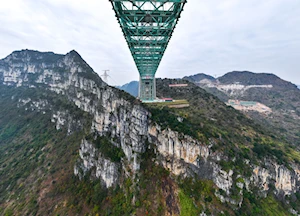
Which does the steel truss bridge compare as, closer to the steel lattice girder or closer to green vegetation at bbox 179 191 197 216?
the steel lattice girder

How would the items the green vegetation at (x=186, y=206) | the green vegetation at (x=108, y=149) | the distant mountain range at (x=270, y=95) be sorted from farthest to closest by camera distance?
the distant mountain range at (x=270, y=95) → the green vegetation at (x=108, y=149) → the green vegetation at (x=186, y=206)

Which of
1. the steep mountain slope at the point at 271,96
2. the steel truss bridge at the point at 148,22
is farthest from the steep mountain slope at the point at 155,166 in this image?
the steep mountain slope at the point at 271,96

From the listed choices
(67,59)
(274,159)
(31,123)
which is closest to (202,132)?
(274,159)

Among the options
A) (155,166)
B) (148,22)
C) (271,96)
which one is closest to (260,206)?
(155,166)

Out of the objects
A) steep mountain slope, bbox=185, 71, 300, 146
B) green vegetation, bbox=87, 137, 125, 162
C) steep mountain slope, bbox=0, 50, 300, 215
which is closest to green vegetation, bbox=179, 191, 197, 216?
steep mountain slope, bbox=0, 50, 300, 215

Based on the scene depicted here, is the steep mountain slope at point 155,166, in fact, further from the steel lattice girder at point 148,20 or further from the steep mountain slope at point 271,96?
the steep mountain slope at point 271,96

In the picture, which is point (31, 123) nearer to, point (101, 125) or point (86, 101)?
point (86, 101)

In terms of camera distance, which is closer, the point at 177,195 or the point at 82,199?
the point at 177,195
